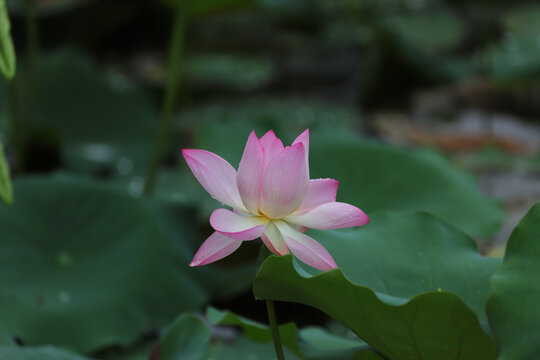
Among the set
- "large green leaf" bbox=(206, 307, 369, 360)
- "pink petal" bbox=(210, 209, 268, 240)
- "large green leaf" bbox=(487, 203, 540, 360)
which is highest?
"pink petal" bbox=(210, 209, 268, 240)

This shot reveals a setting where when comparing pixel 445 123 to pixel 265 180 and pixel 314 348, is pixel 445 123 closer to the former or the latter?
pixel 314 348

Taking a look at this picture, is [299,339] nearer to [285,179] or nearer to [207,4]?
[285,179]

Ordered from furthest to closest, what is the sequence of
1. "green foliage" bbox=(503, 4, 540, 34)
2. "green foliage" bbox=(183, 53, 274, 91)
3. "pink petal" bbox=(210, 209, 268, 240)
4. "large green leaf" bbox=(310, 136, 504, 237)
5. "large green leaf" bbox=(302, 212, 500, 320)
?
"green foliage" bbox=(503, 4, 540, 34), "green foliage" bbox=(183, 53, 274, 91), "large green leaf" bbox=(310, 136, 504, 237), "large green leaf" bbox=(302, 212, 500, 320), "pink petal" bbox=(210, 209, 268, 240)

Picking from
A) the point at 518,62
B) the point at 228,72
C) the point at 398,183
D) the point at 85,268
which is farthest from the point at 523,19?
the point at 85,268

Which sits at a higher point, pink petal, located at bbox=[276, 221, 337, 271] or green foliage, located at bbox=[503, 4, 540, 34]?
pink petal, located at bbox=[276, 221, 337, 271]

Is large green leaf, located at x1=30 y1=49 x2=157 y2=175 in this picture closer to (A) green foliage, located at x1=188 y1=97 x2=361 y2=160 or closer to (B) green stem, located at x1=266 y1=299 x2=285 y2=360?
(A) green foliage, located at x1=188 y1=97 x2=361 y2=160

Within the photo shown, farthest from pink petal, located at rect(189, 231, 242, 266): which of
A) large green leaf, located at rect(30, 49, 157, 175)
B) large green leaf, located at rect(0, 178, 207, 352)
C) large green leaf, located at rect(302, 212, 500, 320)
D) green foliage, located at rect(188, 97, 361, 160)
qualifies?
large green leaf, located at rect(30, 49, 157, 175)

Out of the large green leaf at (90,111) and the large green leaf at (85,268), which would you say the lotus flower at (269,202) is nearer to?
the large green leaf at (85,268)

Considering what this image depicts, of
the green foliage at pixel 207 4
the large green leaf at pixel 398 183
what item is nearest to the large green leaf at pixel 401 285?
the large green leaf at pixel 398 183
